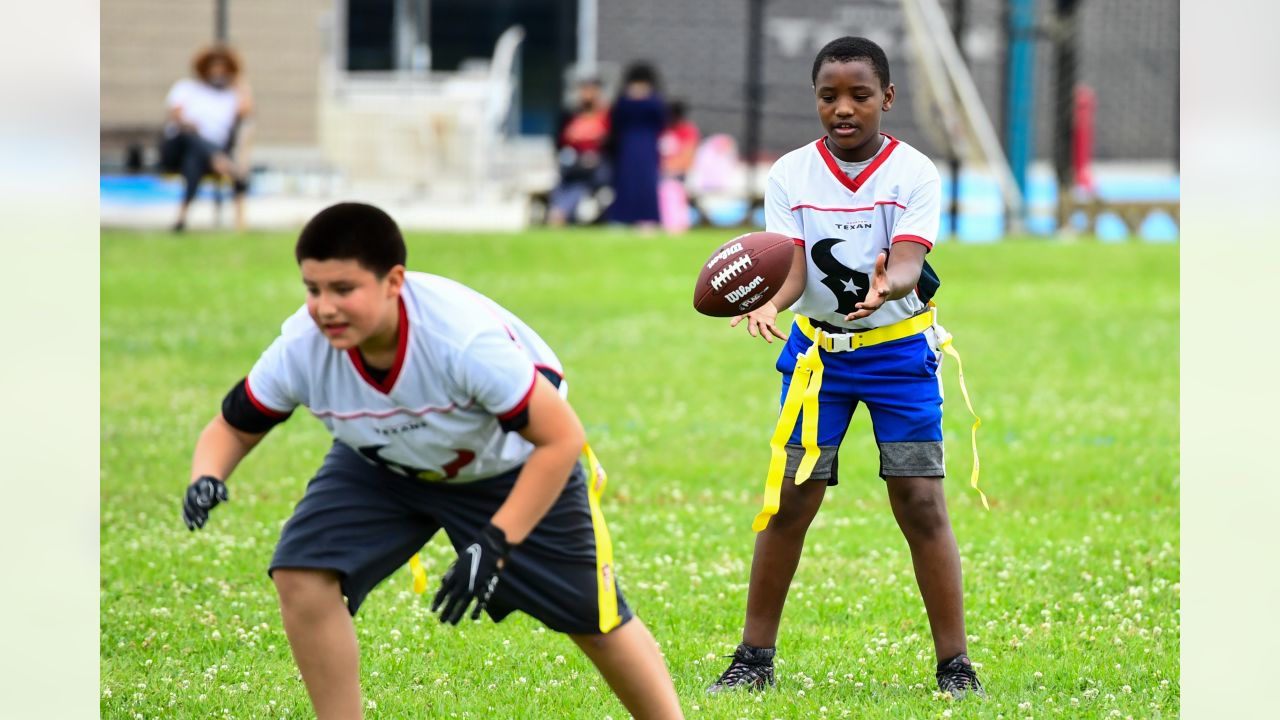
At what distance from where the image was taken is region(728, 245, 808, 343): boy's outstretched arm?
489 centimetres

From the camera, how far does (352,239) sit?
3.92 m

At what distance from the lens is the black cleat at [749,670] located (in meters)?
5.35

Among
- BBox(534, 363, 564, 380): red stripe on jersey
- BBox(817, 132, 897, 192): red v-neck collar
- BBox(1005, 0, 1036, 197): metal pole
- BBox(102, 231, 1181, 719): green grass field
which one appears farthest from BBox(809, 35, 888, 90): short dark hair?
BBox(1005, 0, 1036, 197): metal pole

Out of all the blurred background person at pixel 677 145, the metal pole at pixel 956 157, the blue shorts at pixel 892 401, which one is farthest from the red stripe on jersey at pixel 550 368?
the blurred background person at pixel 677 145

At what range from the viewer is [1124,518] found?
26.4ft

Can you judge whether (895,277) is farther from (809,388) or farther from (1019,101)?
(1019,101)

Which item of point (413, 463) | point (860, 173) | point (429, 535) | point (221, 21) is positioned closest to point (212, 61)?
point (221, 21)

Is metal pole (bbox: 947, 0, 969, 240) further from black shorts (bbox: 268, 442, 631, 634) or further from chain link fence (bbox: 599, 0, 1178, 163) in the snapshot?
black shorts (bbox: 268, 442, 631, 634)

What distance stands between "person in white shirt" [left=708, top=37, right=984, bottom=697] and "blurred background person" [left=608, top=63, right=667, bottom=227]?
16.1 m

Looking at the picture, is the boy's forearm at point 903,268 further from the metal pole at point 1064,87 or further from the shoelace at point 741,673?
the metal pole at point 1064,87

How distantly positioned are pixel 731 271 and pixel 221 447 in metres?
1.50

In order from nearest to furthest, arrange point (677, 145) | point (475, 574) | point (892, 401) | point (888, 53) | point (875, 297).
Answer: point (475, 574), point (875, 297), point (892, 401), point (677, 145), point (888, 53)

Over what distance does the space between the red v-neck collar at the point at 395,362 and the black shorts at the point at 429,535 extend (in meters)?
0.37
